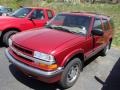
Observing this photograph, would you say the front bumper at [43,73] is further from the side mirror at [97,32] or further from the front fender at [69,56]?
the side mirror at [97,32]

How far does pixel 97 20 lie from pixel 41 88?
297 centimetres

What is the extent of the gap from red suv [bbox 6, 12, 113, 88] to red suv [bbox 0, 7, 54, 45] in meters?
2.29

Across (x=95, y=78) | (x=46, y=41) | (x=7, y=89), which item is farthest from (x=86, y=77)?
(x=7, y=89)

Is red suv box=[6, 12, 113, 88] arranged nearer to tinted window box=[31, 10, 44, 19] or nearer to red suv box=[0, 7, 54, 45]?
red suv box=[0, 7, 54, 45]

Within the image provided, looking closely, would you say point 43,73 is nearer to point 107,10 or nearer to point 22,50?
point 22,50

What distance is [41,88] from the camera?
195 inches

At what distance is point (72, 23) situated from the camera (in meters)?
5.93

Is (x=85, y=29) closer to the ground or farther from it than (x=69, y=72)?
farther from it

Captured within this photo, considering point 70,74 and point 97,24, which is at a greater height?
point 97,24

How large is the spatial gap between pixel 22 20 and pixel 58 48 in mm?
4194

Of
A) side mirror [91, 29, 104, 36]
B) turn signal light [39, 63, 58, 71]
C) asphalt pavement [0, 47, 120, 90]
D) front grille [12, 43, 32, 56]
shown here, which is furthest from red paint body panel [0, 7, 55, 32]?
turn signal light [39, 63, 58, 71]

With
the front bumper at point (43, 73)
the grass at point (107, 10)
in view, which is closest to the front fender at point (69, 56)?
the front bumper at point (43, 73)

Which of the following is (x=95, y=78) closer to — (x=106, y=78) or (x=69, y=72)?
(x=106, y=78)

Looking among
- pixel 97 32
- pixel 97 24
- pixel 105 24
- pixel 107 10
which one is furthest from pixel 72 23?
pixel 107 10
